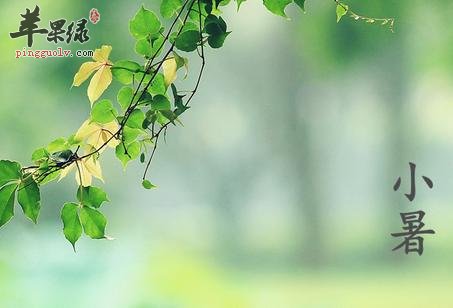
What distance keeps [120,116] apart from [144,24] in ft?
0.21

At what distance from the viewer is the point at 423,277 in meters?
1.82

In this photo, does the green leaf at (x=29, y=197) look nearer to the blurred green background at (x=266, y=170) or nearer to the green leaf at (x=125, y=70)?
the green leaf at (x=125, y=70)

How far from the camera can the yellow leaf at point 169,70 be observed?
18.7 inches

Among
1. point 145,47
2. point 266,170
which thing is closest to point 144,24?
point 145,47

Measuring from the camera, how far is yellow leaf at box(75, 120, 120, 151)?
49cm

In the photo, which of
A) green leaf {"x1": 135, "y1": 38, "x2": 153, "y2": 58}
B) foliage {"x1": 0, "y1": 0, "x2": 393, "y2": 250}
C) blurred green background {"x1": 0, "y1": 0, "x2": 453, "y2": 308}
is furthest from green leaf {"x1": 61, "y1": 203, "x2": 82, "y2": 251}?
blurred green background {"x1": 0, "y1": 0, "x2": 453, "y2": 308}

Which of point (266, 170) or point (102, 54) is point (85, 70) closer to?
point (102, 54)

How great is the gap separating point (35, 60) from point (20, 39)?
59mm

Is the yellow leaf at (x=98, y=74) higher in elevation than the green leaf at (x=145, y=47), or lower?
lower

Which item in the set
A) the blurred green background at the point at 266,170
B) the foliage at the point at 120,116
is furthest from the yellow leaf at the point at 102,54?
the blurred green background at the point at 266,170

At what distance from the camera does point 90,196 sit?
0.46 meters

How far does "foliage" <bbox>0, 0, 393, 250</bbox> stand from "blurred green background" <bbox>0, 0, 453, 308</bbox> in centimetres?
127

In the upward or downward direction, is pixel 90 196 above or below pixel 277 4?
below

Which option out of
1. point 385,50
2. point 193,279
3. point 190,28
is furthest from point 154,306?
point 190,28
